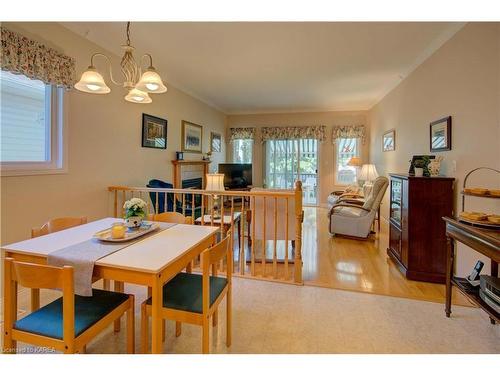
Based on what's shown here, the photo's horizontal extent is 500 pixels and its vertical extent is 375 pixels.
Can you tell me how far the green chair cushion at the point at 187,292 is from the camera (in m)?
1.41

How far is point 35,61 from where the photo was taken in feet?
7.48

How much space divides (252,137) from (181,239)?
6112mm

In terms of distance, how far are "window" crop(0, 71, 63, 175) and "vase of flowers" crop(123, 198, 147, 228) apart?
1.25 meters

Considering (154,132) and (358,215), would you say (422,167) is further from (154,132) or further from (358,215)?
(154,132)

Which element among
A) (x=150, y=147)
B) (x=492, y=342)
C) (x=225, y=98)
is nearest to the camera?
(x=492, y=342)

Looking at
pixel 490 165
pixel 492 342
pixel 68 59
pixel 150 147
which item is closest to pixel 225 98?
pixel 150 147

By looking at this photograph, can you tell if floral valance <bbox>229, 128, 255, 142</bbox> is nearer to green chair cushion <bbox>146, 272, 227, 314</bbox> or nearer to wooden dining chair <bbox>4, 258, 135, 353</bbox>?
green chair cushion <bbox>146, 272, 227, 314</bbox>

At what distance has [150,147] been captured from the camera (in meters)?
4.12

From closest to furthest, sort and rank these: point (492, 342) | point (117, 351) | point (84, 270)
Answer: point (84, 270)
point (117, 351)
point (492, 342)

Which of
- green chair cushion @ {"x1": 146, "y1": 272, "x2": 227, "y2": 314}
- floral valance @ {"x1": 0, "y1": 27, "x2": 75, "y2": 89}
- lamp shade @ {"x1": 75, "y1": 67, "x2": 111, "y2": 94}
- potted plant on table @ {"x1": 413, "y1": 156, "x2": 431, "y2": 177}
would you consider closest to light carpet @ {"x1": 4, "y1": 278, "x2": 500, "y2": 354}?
green chair cushion @ {"x1": 146, "y1": 272, "x2": 227, "y2": 314}

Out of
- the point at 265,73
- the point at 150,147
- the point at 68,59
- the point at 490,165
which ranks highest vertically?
the point at 265,73

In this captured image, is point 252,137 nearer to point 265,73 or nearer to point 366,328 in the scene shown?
point 265,73

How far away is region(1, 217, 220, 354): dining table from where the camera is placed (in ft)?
4.05

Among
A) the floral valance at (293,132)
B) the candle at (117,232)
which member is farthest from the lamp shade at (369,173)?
the candle at (117,232)
